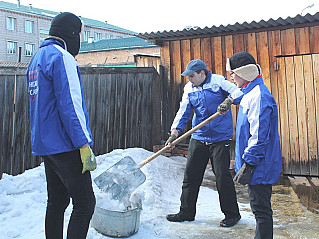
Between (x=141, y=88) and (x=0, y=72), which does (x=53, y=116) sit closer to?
(x=0, y=72)

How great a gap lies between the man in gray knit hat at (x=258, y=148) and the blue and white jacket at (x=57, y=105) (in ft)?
4.35

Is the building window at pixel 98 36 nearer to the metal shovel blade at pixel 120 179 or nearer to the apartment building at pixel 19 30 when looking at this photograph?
the apartment building at pixel 19 30

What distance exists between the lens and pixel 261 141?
2928mm

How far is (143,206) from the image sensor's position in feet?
15.4

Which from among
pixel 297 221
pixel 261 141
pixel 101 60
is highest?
pixel 101 60

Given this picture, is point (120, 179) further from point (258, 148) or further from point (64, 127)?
point (258, 148)

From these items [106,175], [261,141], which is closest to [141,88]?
[106,175]

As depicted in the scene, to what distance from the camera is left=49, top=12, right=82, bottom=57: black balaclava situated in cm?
282

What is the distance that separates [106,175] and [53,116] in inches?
51.2

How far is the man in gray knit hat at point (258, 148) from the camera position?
295cm

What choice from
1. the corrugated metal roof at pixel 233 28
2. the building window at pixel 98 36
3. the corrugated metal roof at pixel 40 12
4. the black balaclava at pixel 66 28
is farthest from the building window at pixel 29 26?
the black balaclava at pixel 66 28

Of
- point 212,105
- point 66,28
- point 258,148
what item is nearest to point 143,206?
point 212,105

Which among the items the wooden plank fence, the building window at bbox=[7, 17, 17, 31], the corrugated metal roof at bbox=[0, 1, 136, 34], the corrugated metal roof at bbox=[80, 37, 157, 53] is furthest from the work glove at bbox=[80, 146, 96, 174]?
the building window at bbox=[7, 17, 17, 31]

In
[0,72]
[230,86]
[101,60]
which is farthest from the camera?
[101,60]
